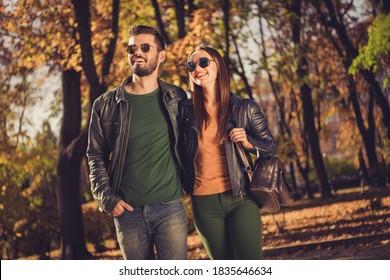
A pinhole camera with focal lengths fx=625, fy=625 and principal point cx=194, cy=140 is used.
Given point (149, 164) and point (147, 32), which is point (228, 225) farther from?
point (147, 32)

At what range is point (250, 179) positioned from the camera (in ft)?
14.6

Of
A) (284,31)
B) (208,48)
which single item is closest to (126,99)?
(208,48)

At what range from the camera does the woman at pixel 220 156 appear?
4.33m

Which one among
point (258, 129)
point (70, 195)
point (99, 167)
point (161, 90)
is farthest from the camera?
point (70, 195)

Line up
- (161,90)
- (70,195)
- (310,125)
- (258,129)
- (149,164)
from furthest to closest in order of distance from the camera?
(310,125) < (70,195) < (258,129) < (161,90) < (149,164)

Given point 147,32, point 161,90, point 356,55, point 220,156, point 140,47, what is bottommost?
point 220,156

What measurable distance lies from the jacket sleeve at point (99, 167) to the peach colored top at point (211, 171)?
0.59 meters

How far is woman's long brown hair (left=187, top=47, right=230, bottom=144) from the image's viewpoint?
4.39 meters

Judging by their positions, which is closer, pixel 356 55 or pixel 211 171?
pixel 211 171

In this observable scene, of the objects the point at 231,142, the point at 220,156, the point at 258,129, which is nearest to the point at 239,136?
the point at 231,142

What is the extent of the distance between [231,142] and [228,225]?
0.59m

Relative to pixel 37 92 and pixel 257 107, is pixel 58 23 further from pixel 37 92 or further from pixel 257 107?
pixel 257 107

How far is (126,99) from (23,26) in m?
7.50

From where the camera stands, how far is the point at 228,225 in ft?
14.4
